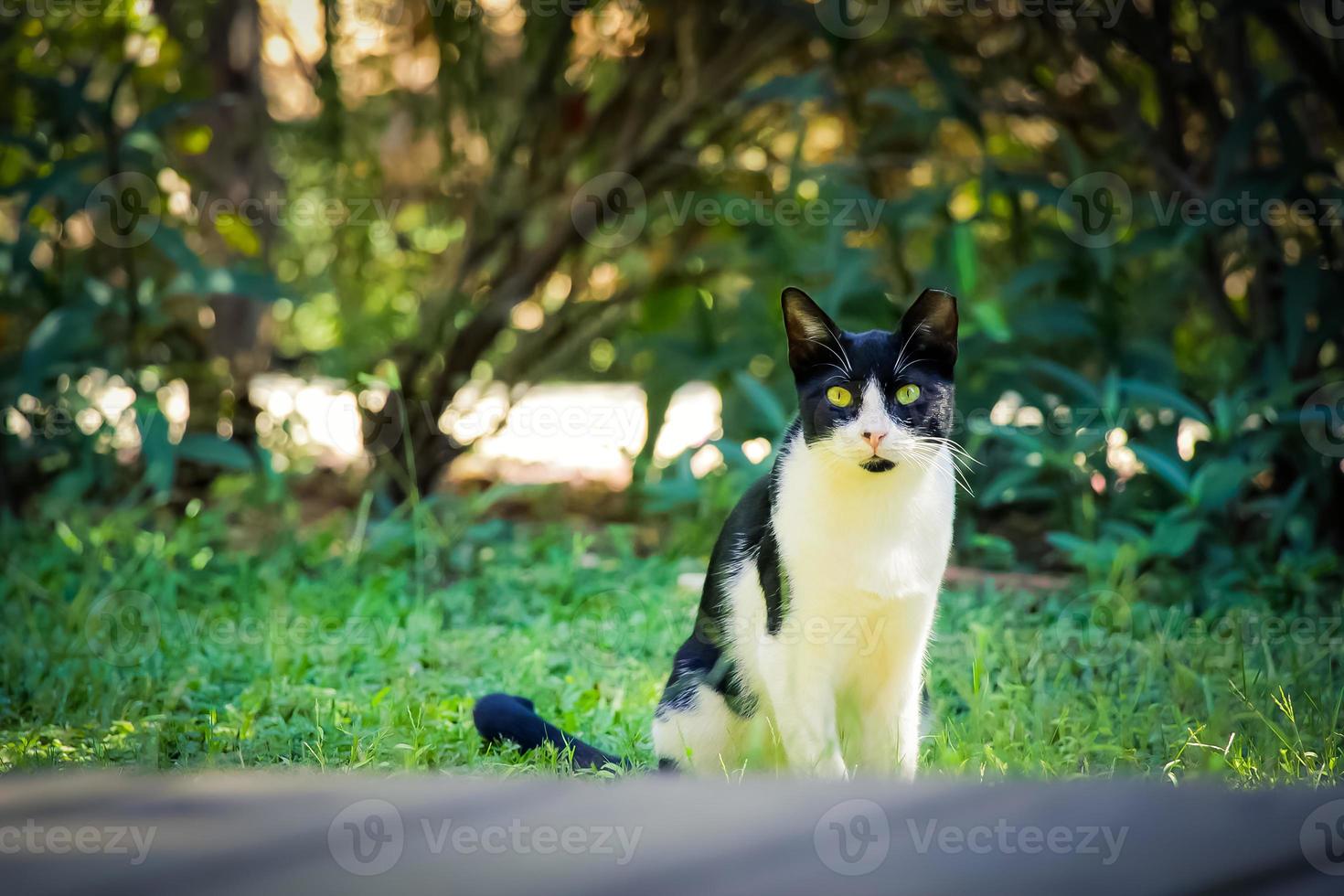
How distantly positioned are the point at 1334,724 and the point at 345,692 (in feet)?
5.71

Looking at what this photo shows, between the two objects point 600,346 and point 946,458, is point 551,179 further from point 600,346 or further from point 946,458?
point 946,458

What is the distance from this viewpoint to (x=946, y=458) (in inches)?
67.9

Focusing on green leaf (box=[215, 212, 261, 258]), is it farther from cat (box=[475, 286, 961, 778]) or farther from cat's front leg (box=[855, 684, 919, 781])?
cat's front leg (box=[855, 684, 919, 781])

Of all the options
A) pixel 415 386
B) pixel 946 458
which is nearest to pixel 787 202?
pixel 415 386

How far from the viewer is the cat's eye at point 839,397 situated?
1.63 meters

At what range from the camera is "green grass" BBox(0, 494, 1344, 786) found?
1.81 m
